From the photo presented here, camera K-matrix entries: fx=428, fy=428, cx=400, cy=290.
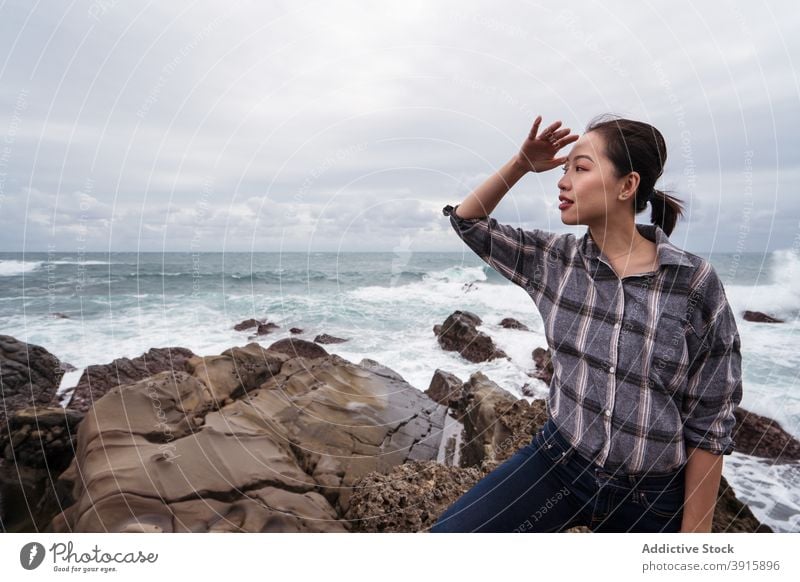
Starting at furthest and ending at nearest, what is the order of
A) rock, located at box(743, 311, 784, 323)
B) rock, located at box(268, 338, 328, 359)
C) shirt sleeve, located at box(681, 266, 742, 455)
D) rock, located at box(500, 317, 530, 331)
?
1. rock, located at box(500, 317, 530, 331)
2. rock, located at box(743, 311, 784, 323)
3. rock, located at box(268, 338, 328, 359)
4. shirt sleeve, located at box(681, 266, 742, 455)

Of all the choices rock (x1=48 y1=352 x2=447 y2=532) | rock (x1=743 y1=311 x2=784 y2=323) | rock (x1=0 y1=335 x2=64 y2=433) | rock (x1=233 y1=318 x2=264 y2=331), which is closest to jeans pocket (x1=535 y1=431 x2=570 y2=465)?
rock (x1=48 y1=352 x2=447 y2=532)

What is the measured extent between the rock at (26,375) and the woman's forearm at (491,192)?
4951 millimetres

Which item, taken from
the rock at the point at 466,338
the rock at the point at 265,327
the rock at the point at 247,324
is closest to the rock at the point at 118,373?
the rock at the point at 265,327

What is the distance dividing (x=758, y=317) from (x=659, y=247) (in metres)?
8.27

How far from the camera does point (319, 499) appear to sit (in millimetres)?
2592

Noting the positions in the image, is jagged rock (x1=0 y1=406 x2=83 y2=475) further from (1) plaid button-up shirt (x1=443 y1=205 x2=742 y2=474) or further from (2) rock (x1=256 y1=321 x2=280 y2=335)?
(2) rock (x1=256 y1=321 x2=280 y2=335)

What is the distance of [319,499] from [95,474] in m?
1.25

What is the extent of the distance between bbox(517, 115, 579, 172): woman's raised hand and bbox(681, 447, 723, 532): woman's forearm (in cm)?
103

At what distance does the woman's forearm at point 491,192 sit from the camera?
4.89ft

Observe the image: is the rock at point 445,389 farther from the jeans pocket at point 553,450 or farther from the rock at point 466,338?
the jeans pocket at point 553,450

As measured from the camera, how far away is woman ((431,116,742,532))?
4.09 ft

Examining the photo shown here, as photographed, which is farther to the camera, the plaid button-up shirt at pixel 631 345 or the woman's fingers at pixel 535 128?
the woman's fingers at pixel 535 128
